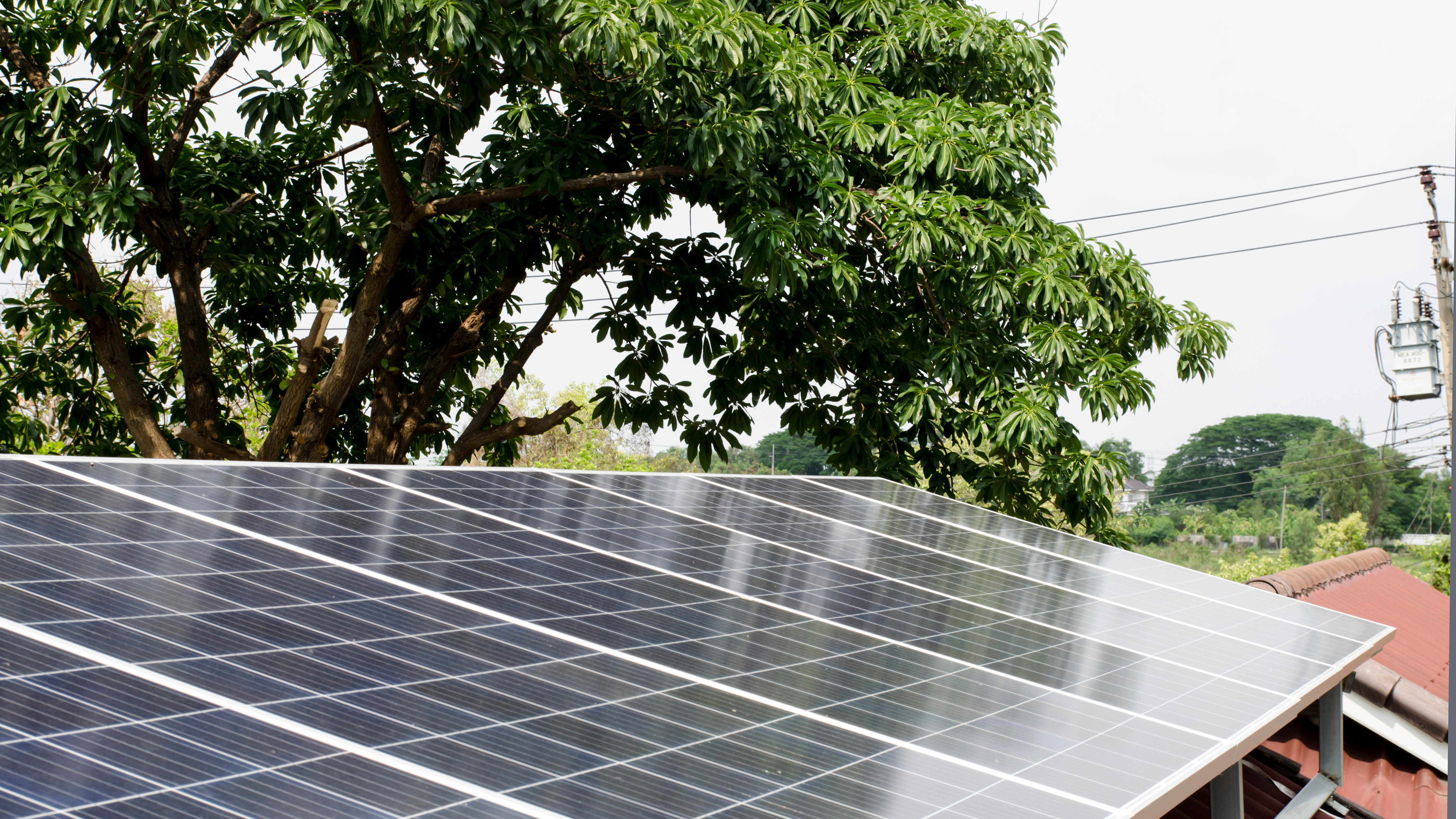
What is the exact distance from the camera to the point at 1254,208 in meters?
48.6

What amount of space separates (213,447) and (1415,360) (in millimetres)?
25513

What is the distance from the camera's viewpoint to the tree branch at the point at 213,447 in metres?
11.4

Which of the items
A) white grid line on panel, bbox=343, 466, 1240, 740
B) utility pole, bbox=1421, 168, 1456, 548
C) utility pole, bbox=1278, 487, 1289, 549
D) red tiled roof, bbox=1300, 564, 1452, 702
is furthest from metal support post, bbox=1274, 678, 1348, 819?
utility pole, bbox=1278, 487, 1289, 549

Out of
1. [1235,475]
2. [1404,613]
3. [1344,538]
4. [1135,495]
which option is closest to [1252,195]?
[1344,538]

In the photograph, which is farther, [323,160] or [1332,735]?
[323,160]

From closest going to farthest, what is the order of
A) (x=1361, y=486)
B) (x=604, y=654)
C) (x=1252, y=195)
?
(x=604, y=654), (x=1252, y=195), (x=1361, y=486)

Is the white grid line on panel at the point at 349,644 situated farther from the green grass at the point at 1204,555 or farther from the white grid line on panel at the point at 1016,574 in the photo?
the green grass at the point at 1204,555

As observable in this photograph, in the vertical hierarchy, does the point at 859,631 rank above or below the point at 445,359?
below

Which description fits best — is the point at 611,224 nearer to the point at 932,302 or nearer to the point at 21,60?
the point at 932,302

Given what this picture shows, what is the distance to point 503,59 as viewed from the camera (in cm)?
928

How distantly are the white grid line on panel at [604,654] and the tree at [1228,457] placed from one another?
11624 centimetres

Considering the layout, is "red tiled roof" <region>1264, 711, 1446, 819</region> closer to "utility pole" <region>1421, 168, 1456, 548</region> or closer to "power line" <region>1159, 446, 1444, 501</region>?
"utility pole" <region>1421, 168, 1456, 548</region>

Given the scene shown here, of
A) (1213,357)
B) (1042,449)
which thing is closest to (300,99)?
(1042,449)

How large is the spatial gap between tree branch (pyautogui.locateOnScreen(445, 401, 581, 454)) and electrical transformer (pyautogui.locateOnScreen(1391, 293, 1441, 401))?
21.4m
